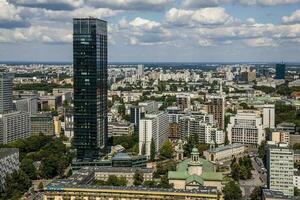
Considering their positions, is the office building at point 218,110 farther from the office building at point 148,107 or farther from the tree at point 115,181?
the tree at point 115,181

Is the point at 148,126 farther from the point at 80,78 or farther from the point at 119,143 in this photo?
the point at 80,78

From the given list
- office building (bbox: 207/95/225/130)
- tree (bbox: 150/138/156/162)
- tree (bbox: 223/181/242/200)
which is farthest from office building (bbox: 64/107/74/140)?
tree (bbox: 223/181/242/200)

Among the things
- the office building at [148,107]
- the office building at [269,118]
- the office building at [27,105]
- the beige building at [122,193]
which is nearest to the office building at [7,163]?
the beige building at [122,193]

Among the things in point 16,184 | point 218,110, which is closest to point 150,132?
point 218,110

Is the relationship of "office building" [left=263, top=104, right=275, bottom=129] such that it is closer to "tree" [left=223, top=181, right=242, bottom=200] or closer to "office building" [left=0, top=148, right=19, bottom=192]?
"tree" [left=223, top=181, right=242, bottom=200]

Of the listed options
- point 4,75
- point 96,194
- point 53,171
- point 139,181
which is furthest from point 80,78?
point 4,75

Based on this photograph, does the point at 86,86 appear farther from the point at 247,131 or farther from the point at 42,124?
the point at 247,131
